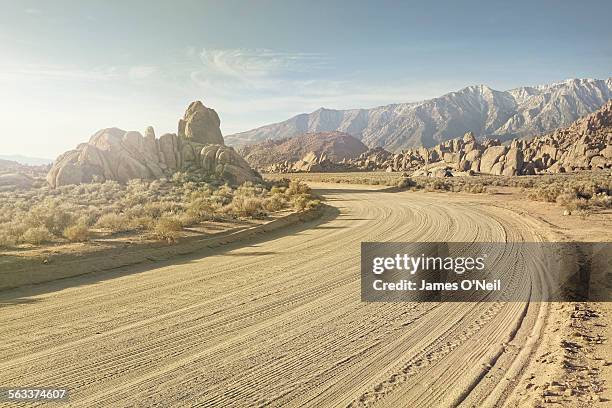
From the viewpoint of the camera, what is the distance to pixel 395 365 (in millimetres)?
4996

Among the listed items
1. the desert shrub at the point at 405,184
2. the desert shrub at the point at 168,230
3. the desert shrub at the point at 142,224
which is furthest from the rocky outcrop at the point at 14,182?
the desert shrub at the point at 405,184

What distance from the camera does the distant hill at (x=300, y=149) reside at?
148m

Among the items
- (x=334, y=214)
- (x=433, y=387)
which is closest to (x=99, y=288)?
(x=433, y=387)

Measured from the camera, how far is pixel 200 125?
46.8 metres

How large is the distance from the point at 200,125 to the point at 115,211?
101 ft

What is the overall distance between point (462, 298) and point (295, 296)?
3335mm

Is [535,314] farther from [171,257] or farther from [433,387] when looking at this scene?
[171,257]

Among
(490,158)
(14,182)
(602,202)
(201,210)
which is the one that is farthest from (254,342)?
(490,158)

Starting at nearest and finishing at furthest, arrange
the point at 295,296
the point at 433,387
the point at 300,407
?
Result: the point at 300,407, the point at 433,387, the point at 295,296

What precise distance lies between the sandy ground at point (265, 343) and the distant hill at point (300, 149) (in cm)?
13238

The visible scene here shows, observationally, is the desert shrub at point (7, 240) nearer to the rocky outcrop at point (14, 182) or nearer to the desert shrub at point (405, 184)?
the rocky outcrop at point (14, 182)

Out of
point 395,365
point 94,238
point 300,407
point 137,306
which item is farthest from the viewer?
point 94,238

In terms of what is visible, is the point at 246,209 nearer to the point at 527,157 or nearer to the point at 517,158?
the point at 517,158

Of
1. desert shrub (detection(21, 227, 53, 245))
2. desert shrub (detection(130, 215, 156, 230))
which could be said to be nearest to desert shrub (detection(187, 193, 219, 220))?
desert shrub (detection(130, 215, 156, 230))
